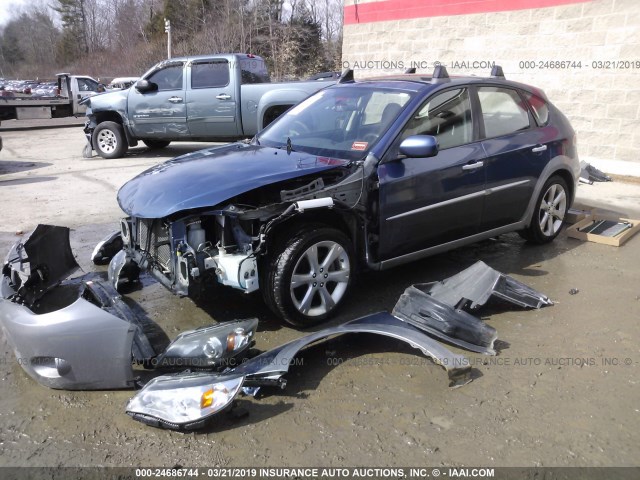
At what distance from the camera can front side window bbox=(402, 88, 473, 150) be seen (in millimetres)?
4402

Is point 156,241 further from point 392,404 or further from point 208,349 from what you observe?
point 392,404

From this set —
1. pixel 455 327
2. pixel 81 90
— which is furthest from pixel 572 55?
pixel 81 90

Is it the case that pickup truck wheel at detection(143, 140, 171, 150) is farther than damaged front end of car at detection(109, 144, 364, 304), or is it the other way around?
pickup truck wheel at detection(143, 140, 171, 150)

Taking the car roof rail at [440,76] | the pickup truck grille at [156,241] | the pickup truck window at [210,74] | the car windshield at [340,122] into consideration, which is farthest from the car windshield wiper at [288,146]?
the pickup truck window at [210,74]

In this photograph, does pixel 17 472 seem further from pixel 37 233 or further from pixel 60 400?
pixel 37 233

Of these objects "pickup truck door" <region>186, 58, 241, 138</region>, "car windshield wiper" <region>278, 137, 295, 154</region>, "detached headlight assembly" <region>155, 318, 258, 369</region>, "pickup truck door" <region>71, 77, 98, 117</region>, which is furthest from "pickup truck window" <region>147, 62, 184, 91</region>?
"pickup truck door" <region>71, 77, 98, 117</region>

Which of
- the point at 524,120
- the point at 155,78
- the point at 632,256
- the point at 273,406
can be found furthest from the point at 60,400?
the point at 155,78

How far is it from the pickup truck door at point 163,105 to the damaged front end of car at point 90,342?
7.68 m

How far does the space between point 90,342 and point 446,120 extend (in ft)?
10.5

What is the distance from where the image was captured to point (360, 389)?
3230 mm

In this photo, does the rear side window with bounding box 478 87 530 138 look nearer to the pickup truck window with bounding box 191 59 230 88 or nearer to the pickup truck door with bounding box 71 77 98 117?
the pickup truck window with bounding box 191 59 230 88

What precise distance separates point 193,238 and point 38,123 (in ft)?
67.7

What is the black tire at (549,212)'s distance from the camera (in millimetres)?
5559

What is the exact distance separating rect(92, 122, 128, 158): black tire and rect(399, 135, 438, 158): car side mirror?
8.91 metres
